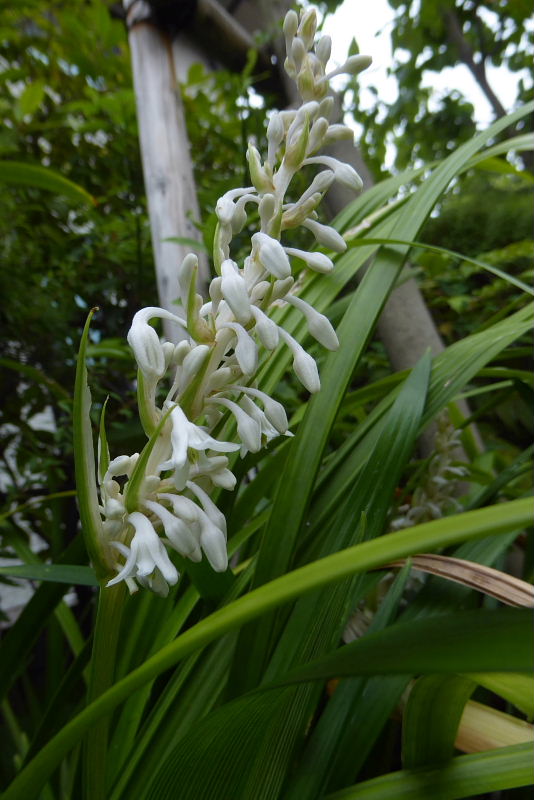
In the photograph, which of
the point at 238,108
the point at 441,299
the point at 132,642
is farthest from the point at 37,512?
the point at 441,299

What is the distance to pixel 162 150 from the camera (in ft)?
3.58

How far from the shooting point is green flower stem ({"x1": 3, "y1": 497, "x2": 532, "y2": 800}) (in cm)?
22

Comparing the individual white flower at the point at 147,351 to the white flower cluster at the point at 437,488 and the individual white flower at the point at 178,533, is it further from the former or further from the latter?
the white flower cluster at the point at 437,488

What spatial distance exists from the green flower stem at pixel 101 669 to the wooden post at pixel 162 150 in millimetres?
736

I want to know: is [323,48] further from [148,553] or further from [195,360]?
[148,553]

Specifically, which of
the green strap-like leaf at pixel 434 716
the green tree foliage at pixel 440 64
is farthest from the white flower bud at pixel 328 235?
the green tree foliage at pixel 440 64

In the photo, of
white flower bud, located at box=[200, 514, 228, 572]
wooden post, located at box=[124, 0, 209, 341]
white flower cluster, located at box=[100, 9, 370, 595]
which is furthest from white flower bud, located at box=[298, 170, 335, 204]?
wooden post, located at box=[124, 0, 209, 341]

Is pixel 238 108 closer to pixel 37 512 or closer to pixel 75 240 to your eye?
pixel 75 240

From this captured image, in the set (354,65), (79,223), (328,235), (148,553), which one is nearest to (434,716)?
(148,553)

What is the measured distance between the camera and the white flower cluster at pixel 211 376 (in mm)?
336

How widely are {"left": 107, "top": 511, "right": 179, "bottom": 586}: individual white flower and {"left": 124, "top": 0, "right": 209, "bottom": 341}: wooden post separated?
744mm

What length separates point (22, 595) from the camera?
2027 mm

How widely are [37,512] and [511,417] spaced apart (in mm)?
1340

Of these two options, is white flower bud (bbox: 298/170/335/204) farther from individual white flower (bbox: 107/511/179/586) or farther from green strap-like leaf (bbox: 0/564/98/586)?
green strap-like leaf (bbox: 0/564/98/586)
